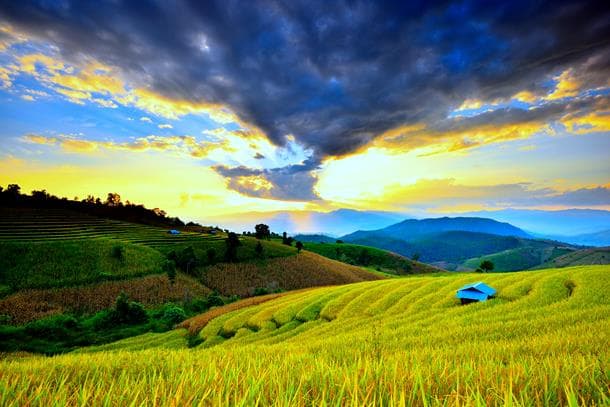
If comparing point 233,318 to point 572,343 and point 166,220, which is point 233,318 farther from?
point 166,220

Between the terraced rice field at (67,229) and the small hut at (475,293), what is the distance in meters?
82.3

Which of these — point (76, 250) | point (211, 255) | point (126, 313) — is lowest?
point (126, 313)

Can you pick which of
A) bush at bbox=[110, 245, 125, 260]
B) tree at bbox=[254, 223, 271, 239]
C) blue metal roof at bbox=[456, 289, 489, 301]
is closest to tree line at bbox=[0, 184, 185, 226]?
tree at bbox=[254, 223, 271, 239]

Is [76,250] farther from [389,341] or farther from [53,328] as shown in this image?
[389,341]

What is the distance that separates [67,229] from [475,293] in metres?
110

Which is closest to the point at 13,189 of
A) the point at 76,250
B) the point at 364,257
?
the point at 76,250

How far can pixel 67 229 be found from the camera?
314 ft

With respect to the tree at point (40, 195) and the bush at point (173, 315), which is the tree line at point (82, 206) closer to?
the tree at point (40, 195)

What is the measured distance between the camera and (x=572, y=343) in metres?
5.96

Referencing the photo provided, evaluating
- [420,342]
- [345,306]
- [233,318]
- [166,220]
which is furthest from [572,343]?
[166,220]

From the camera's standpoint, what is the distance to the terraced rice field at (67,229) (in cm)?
8250

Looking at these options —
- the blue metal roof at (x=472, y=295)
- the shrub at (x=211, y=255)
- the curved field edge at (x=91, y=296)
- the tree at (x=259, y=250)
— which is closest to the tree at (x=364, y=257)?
the tree at (x=259, y=250)

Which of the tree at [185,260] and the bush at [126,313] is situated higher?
the tree at [185,260]

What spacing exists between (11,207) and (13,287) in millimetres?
80282
